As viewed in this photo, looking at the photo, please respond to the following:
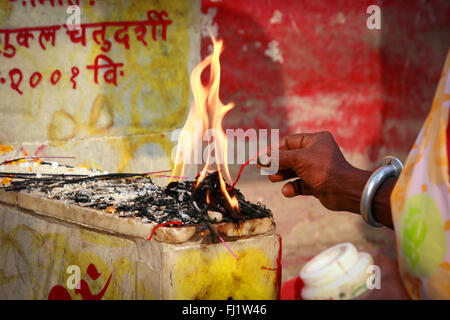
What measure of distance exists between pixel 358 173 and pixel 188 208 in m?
0.72

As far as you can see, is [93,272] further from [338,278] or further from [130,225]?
[338,278]

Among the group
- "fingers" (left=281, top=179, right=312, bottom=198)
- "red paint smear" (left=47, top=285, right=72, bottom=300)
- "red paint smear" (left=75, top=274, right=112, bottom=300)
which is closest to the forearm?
"fingers" (left=281, top=179, right=312, bottom=198)

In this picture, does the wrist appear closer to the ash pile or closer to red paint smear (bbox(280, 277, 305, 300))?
the ash pile

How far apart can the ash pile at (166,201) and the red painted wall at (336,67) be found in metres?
2.65

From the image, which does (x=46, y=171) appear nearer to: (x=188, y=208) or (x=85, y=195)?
(x=85, y=195)

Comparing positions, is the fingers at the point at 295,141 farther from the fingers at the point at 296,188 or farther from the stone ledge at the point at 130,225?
the stone ledge at the point at 130,225

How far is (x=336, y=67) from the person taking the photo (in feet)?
17.8

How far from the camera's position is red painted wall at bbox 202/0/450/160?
16.4 feet

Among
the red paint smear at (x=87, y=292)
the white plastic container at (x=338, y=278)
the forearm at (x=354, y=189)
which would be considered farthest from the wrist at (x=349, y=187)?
the white plastic container at (x=338, y=278)

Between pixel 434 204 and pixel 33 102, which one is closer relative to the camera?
pixel 434 204

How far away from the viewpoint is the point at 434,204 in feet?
3.48

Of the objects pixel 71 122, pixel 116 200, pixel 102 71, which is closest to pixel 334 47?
pixel 102 71

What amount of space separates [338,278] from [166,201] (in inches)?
102

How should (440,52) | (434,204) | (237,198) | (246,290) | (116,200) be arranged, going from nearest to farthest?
(434,204) → (246,290) → (237,198) → (116,200) → (440,52)
